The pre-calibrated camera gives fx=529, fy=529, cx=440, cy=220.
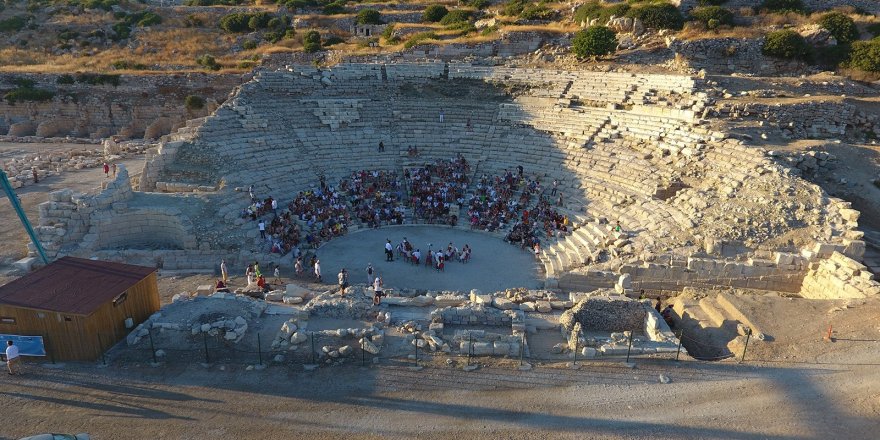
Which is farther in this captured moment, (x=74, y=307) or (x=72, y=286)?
(x=72, y=286)

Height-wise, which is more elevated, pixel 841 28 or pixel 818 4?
pixel 818 4

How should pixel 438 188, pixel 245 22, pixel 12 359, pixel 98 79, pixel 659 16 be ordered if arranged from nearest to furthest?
pixel 12 359
pixel 438 188
pixel 659 16
pixel 98 79
pixel 245 22

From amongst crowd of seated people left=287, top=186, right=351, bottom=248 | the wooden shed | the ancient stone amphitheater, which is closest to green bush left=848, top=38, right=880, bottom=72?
the ancient stone amphitheater

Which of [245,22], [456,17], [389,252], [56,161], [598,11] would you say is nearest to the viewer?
[389,252]

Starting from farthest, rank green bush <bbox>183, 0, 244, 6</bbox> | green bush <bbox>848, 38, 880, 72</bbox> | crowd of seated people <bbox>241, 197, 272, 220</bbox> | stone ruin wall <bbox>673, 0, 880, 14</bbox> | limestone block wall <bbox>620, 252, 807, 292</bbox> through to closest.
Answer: green bush <bbox>183, 0, 244, 6</bbox>, stone ruin wall <bbox>673, 0, 880, 14</bbox>, green bush <bbox>848, 38, 880, 72</bbox>, crowd of seated people <bbox>241, 197, 272, 220</bbox>, limestone block wall <bbox>620, 252, 807, 292</bbox>

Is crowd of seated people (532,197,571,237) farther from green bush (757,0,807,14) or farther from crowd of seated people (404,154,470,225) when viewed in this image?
green bush (757,0,807,14)

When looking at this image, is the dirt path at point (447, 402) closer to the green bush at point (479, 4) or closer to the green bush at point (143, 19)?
the green bush at point (479, 4)

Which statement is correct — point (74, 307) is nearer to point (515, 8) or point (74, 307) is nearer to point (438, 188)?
point (438, 188)

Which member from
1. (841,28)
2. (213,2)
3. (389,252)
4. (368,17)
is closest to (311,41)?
(368,17)
